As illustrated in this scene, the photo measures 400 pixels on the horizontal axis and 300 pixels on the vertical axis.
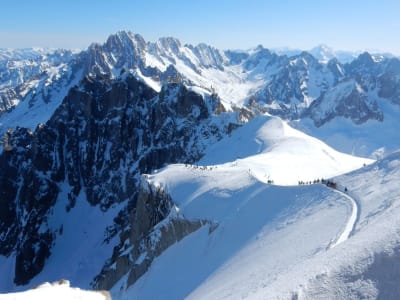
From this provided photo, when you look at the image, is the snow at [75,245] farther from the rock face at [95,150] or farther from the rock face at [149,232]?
the rock face at [149,232]

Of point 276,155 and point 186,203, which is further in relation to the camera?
point 276,155

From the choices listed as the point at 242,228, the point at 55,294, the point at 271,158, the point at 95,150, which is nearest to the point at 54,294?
the point at 55,294

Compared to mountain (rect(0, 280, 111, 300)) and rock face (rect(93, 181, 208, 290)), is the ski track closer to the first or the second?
mountain (rect(0, 280, 111, 300))

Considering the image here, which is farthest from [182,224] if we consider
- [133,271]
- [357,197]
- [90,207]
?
[90,207]

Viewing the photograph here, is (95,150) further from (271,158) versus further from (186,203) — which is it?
(186,203)

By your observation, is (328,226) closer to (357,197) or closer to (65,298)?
(357,197)
